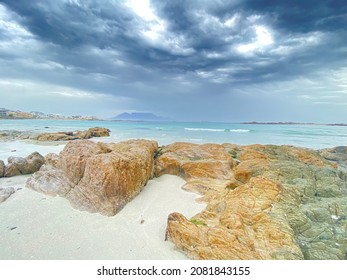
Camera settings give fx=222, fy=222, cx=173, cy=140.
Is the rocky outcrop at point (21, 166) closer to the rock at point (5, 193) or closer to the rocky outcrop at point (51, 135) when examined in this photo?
the rock at point (5, 193)

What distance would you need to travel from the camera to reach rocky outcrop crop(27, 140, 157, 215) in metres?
7.43

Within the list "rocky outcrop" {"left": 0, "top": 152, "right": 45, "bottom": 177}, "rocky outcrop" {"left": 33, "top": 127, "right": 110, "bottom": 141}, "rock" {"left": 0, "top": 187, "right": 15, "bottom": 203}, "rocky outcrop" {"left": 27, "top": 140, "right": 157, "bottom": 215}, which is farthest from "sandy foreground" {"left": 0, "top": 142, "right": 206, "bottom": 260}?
"rocky outcrop" {"left": 33, "top": 127, "right": 110, "bottom": 141}

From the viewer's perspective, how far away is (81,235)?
5957mm

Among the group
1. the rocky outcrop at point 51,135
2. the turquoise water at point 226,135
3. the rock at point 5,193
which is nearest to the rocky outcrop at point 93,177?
the rock at point 5,193

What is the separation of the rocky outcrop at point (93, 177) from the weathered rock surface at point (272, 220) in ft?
7.94

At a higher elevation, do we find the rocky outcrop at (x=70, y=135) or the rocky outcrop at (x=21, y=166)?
the rocky outcrop at (x=21, y=166)

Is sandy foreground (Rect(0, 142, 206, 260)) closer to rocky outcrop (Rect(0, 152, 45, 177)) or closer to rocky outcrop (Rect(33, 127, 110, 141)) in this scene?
rocky outcrop (Rect(0, 152, 45, 177))

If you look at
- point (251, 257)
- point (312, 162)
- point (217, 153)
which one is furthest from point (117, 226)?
point (312, 162)

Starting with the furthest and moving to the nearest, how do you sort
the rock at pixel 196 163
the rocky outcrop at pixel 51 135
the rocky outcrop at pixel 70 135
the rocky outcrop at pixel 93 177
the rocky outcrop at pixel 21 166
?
the rocky outcrop at pixel 70 135 < the rocky outcrop at pixel 51 135 < the rocky outcrop at pixel 21 166 < the rock at pixel 196 163 < the rocky outcrop at pixel 93 177

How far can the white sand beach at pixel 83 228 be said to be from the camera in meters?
5.28

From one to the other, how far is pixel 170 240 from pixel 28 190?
6.32 meters
